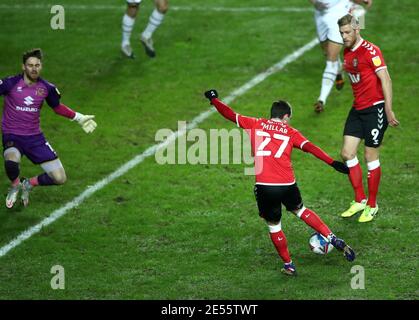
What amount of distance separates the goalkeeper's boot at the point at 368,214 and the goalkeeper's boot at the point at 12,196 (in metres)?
4.47

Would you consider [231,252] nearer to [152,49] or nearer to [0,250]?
[0,250]

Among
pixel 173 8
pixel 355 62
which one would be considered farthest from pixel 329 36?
pixel 173 8

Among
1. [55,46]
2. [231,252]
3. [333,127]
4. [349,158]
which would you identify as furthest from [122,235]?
[55,46]

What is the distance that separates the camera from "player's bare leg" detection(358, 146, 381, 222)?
11492 mm

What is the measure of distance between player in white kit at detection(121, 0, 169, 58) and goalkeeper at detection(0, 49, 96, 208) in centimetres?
498

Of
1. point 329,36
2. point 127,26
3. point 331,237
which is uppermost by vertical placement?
point 127,26

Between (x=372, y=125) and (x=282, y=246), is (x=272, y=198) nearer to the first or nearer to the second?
(x=282, y=246)

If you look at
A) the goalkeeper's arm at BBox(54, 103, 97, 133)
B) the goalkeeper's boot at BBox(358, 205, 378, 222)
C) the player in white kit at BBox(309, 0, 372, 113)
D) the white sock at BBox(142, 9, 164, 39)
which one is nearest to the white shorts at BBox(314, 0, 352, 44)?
the player in white kit at BBox(309, 0, 372, 113)

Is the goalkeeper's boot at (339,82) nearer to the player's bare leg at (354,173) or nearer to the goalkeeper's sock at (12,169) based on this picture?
the player's bare leg at (354,173)

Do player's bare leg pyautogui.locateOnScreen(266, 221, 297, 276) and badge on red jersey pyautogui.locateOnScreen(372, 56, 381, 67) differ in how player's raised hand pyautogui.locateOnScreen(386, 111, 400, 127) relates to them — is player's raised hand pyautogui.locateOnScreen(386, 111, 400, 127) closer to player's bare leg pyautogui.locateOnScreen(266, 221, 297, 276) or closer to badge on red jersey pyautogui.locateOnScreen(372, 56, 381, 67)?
badge on red jersey pyautogui.locateOnScreen(372, 56, 381, 67)

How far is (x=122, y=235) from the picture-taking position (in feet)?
36.8

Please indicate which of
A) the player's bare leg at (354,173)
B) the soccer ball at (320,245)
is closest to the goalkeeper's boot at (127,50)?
the player's bare leg at (354,173)

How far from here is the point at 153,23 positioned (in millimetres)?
16750

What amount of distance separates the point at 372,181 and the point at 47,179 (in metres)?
4.21
